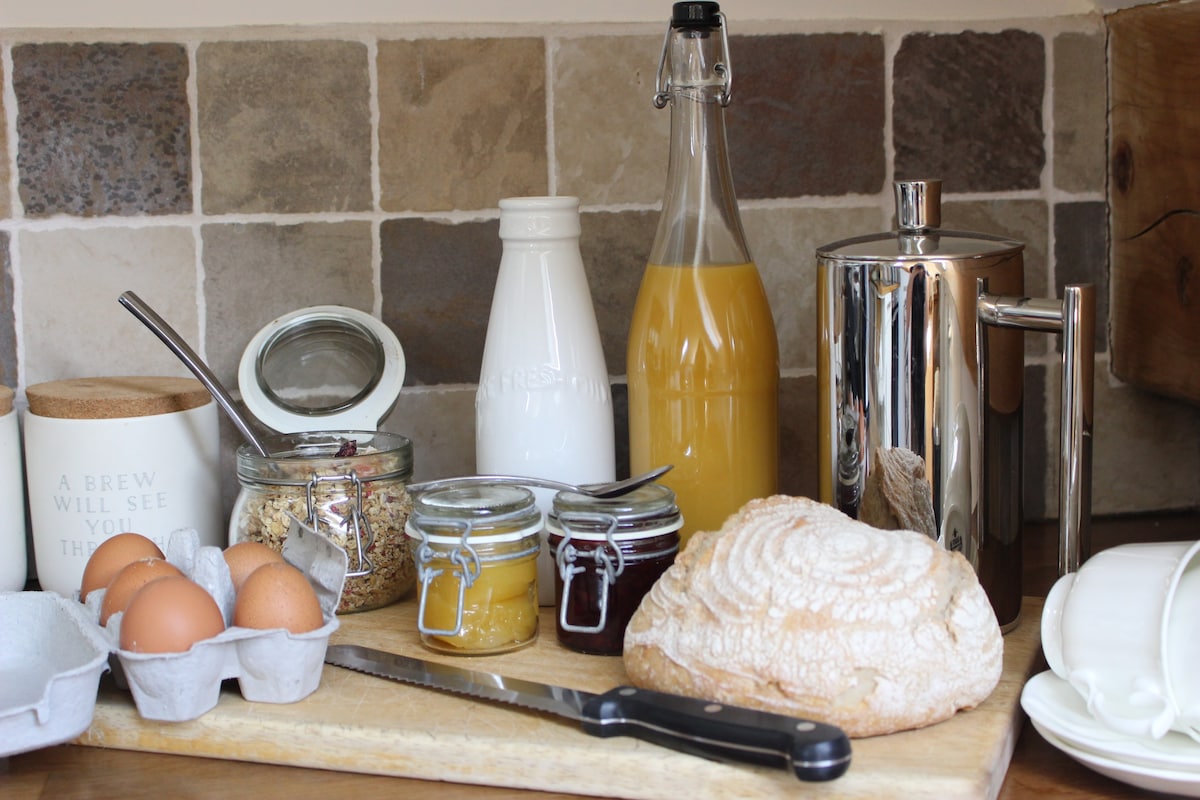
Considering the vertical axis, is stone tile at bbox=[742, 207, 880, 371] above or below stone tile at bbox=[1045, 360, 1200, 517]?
above

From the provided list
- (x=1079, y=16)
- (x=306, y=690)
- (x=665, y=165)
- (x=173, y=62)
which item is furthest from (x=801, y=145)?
(x=306, y=690)

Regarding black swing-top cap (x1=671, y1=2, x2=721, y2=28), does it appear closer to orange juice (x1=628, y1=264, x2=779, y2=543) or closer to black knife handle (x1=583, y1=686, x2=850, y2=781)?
orange juice (x1=628, y1=264, x2=779, y2=543)

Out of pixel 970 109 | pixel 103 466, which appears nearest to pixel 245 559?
pixel 103 466

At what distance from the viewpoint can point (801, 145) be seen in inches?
44.9

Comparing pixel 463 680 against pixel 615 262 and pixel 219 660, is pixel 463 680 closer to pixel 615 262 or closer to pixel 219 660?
pixel 219 660

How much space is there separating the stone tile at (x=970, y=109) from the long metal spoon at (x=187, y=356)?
2.00 ft

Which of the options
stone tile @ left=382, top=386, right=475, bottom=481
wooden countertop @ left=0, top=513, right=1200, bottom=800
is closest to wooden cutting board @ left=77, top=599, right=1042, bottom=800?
wooden countertop @ left=0, top=513, right=1200, bottom=800

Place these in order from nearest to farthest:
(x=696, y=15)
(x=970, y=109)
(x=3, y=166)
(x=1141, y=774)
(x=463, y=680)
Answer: (x=1141, y=774)
(x=463, y=680)
(x=696, y=15)
(x=3, y=166)
(x=970, y=109)

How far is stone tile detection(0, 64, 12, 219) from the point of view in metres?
1.04

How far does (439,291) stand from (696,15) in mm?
348

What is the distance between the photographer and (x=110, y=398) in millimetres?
958

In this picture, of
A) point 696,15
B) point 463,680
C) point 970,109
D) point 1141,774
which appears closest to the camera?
point 1141,774

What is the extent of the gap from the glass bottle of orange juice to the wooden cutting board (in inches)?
7.7

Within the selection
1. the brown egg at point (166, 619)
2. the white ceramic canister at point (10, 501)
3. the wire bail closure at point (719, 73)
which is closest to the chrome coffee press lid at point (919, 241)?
the wire bail closure at point (719, 73)
